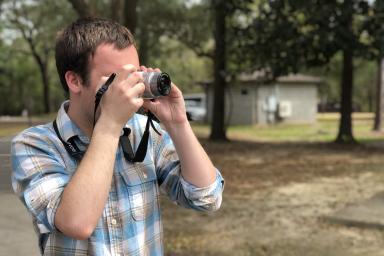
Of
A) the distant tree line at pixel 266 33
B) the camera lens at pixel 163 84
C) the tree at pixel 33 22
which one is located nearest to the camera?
the camera lens at pixel 163 84

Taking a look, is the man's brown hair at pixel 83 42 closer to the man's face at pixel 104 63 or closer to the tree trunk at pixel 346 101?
the man's face at pixel 104 63

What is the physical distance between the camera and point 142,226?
166cm

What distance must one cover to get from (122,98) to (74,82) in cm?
22

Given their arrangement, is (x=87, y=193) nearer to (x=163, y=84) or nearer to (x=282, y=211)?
(x=163, y=84)

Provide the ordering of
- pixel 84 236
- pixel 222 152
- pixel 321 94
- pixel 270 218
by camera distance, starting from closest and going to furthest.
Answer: pixel 84 236 → pixel 270 218 → pixel 222 152 → pixel 321 94

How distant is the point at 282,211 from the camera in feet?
23.4

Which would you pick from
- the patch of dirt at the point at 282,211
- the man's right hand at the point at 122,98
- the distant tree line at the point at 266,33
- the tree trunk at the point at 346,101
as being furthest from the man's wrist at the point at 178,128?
the tree trunk at the point at 346,101

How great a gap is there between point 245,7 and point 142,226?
15.5m

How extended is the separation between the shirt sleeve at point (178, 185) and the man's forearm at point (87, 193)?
38 cm

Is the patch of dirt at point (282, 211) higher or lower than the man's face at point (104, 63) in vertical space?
lower

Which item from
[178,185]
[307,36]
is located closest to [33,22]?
[307,36]

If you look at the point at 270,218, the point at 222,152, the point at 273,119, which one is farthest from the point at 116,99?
the point at 273,119

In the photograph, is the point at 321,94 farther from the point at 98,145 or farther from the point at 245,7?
the point at 98,145

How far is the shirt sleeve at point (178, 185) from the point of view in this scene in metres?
1.75
